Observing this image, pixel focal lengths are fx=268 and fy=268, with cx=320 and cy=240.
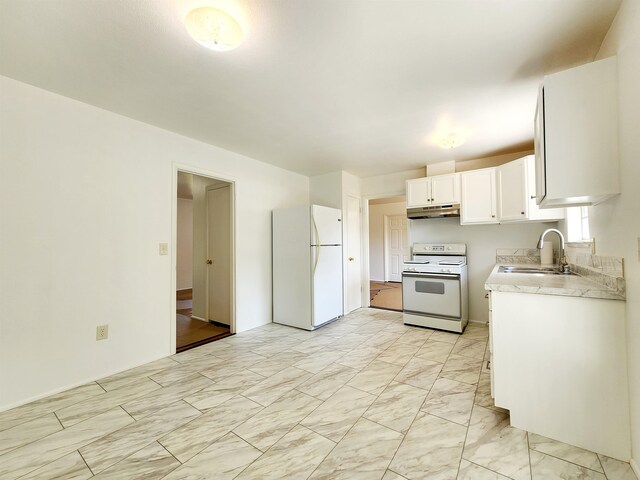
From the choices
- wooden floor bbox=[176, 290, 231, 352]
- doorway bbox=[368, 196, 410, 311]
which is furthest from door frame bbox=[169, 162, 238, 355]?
doorway bbox=[368, 196, 410, 311]

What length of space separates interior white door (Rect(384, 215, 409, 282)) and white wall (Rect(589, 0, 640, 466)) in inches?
239

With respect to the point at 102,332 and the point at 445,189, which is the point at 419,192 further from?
the point at 102,332

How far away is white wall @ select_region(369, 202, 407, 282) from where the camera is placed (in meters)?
7.70

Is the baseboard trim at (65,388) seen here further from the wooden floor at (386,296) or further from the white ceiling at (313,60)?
the wooden floor at (386,296)

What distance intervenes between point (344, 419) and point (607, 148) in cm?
216

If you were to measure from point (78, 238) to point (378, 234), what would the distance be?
6.77 m

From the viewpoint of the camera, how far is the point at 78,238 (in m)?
2.20

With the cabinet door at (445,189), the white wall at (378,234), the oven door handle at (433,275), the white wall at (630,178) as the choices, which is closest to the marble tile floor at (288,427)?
the white wall at (630,178)

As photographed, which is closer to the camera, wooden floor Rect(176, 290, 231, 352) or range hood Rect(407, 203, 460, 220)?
wooden floor Rect(176, 290, 231, 352)

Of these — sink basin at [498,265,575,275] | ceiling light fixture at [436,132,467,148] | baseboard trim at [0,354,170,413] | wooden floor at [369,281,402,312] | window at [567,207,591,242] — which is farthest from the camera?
wooden floor at [369,281,402,312]

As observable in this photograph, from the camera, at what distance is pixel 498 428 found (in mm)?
1632

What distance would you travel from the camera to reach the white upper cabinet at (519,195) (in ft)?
9.61

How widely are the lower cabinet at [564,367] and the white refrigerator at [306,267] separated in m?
2.23

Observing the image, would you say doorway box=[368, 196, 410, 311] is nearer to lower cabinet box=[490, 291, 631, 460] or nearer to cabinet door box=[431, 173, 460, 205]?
cabinet door box=[431, 173, 460, 205]
